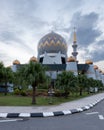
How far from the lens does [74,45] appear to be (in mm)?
95688

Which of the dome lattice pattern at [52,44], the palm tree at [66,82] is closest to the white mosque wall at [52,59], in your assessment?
the dome lattice pattern at [52,44]

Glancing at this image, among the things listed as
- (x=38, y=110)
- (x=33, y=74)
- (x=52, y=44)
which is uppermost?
(x=52, y=44)

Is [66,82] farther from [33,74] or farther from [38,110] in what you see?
[38,110]

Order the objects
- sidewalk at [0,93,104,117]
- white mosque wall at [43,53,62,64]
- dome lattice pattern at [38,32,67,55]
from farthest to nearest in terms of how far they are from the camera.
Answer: white mosque wall at [43,53,62,64], dome lattice pattern at [38,32,67,55], sidewalk at [0,93,104,117]

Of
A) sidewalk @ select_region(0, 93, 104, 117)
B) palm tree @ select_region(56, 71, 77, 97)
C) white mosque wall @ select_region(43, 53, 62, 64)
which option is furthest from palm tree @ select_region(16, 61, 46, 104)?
white mosque wall @ select_region(43, 53, 62, 64)

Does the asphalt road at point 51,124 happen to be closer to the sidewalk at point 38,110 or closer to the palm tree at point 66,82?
the sidewalk at point 38,110

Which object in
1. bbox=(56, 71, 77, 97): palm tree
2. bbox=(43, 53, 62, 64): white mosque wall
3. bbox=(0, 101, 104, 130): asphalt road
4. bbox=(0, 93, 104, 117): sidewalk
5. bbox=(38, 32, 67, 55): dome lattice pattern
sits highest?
bbox=(38, 32, 67, 55): dome lattice pattern

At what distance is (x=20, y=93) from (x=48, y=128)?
94.7 feet

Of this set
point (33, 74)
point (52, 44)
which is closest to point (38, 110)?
point (33, 74)

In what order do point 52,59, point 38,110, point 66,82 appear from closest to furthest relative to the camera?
point 38,110, point 66,82, point 52,59

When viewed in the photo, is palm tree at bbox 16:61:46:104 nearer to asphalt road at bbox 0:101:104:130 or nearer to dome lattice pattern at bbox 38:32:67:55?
asphalt road at bbox 0:101:104:130

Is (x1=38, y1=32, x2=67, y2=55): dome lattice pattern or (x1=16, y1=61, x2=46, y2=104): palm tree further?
(x1=38, y1=32, x2=67, y2=55): dome lattice pattern

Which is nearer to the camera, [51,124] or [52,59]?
[51,124]

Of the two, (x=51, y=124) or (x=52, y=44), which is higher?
(x=52, y=44)
